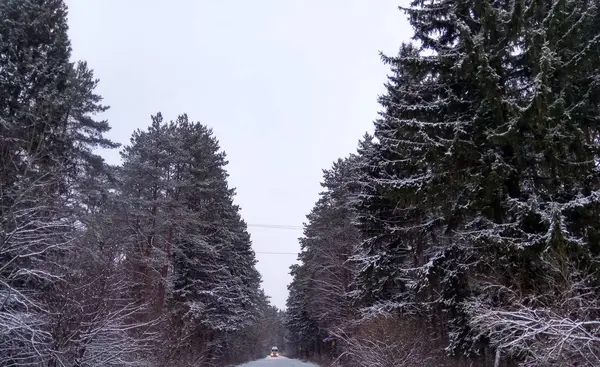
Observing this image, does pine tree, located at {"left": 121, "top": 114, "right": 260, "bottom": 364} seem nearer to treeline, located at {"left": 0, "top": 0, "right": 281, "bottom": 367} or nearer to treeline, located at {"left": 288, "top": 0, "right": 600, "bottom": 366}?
treeline, located at {"left": 0, "top": 0, "right": 281, "bottom": 367}

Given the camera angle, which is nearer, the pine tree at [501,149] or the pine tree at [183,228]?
the pine tree at [501,149]

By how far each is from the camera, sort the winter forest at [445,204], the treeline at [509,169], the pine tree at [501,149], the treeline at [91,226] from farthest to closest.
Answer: the treeline at [91,226]
the pine tree at [501,149]
the winter forest at [445,204]
the treeline at [509,169]

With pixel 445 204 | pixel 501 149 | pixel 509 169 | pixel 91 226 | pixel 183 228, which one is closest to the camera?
pixel 509 169

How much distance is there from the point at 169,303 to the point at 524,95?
2041 cm

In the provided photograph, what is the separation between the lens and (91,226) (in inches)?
603

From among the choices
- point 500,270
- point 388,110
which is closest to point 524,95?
point 500,270

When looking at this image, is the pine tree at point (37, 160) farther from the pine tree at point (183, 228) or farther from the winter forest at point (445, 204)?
the pine tree at point (183, 228)

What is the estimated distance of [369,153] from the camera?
67.2ft

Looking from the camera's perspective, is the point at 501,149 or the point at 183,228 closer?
the point at 501,149

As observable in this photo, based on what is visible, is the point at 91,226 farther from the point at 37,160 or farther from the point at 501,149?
the point at 501,149

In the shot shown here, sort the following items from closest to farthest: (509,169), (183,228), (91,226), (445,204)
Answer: (509,169)
(445,204)
(91,226)
(183,228)

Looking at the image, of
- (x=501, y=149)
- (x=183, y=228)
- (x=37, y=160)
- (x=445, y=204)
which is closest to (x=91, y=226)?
(x=37, y=160)

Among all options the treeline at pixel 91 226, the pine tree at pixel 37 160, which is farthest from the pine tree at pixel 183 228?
the pine tree at pixel 37 160

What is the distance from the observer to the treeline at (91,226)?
34.7 feet
